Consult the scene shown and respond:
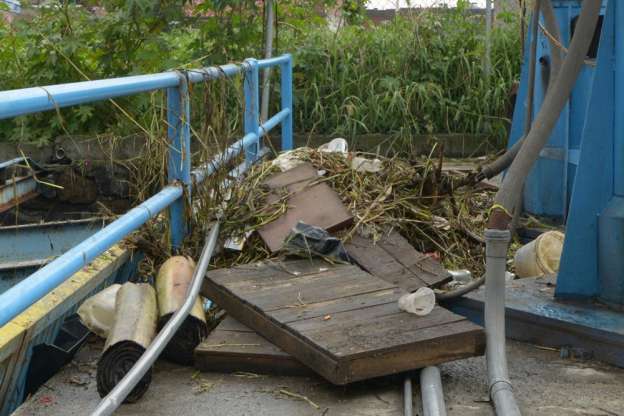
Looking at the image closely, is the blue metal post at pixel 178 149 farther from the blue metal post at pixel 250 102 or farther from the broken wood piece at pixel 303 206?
the blue metal post at pixel 250 102

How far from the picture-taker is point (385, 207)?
4738 mm

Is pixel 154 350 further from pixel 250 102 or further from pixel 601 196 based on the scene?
pixel 250 102

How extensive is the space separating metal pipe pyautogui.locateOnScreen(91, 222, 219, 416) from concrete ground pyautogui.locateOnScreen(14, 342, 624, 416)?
0.66 ft

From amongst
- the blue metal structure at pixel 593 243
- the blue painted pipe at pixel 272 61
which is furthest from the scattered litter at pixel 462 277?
the blue painted pipe at pixel 272 61

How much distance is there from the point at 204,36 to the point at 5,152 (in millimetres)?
2184

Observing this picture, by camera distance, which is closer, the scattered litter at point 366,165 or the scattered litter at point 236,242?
the scattered litter at point 236,242

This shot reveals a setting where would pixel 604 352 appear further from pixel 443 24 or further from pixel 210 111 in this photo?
pixel 443 24

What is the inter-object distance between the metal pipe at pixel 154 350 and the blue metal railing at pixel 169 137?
11.7 inches

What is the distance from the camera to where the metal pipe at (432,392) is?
2.82 metres

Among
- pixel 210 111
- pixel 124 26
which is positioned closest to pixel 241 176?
pixel 210 111

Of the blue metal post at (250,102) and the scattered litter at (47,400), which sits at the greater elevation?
the blue metal post at (250,102)

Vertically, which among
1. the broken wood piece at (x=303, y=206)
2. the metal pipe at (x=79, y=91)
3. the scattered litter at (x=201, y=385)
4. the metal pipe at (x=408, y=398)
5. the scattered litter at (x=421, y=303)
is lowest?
the scattered litter at (x=201, y=385)

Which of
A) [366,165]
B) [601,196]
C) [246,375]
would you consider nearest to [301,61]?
[366,165]

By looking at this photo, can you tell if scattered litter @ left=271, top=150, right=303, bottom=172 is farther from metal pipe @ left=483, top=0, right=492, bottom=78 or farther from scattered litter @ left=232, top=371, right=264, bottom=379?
metal pipe @ left=483, top=0, right=492, bottom=78
